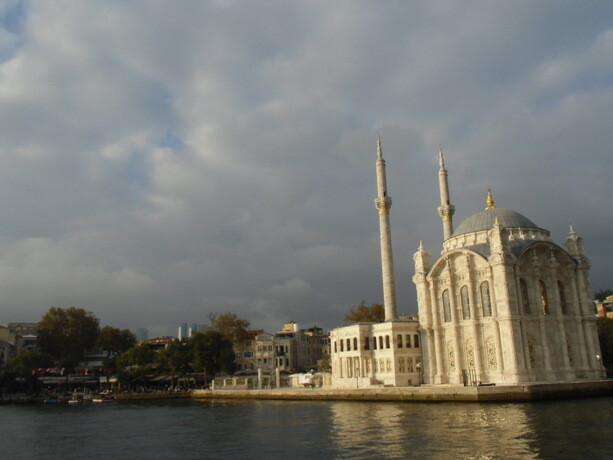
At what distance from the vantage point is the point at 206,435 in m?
32.5

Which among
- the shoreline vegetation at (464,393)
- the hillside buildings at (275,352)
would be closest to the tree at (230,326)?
the hillside buildings at (275,352)

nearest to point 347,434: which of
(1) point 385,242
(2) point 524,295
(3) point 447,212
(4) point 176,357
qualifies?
(2) point 524,295

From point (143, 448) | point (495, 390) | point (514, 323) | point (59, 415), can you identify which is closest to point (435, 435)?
point (143, 448)

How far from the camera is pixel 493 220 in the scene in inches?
2180

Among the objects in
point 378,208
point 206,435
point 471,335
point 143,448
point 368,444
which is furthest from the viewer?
point 378,208

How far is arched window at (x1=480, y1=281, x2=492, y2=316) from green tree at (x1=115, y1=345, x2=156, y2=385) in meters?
47.9

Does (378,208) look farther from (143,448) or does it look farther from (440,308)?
(143,448)

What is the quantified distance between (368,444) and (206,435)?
1066cm

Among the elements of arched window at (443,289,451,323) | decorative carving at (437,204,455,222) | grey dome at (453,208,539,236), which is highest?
decorative carving at (437,204,455,222)

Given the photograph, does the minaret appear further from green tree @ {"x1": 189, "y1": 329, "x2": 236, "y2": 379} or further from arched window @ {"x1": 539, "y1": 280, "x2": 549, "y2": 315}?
green tree @ {"x1": 189, "y1": 329, "x2": 236, "y2": 379}

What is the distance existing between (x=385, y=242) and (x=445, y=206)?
354 inches

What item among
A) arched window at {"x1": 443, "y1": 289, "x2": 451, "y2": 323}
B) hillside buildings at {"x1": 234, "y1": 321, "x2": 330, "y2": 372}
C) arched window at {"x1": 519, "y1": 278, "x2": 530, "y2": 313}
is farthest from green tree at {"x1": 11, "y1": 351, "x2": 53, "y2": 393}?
arched window at {"x1": 519, "y1": 278, "x2": 530, "y2": 313}

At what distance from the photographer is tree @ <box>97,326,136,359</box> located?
96.2m

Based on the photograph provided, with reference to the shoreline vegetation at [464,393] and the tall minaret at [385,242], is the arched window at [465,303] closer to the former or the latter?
the shoreline vegetation at [464,393]
